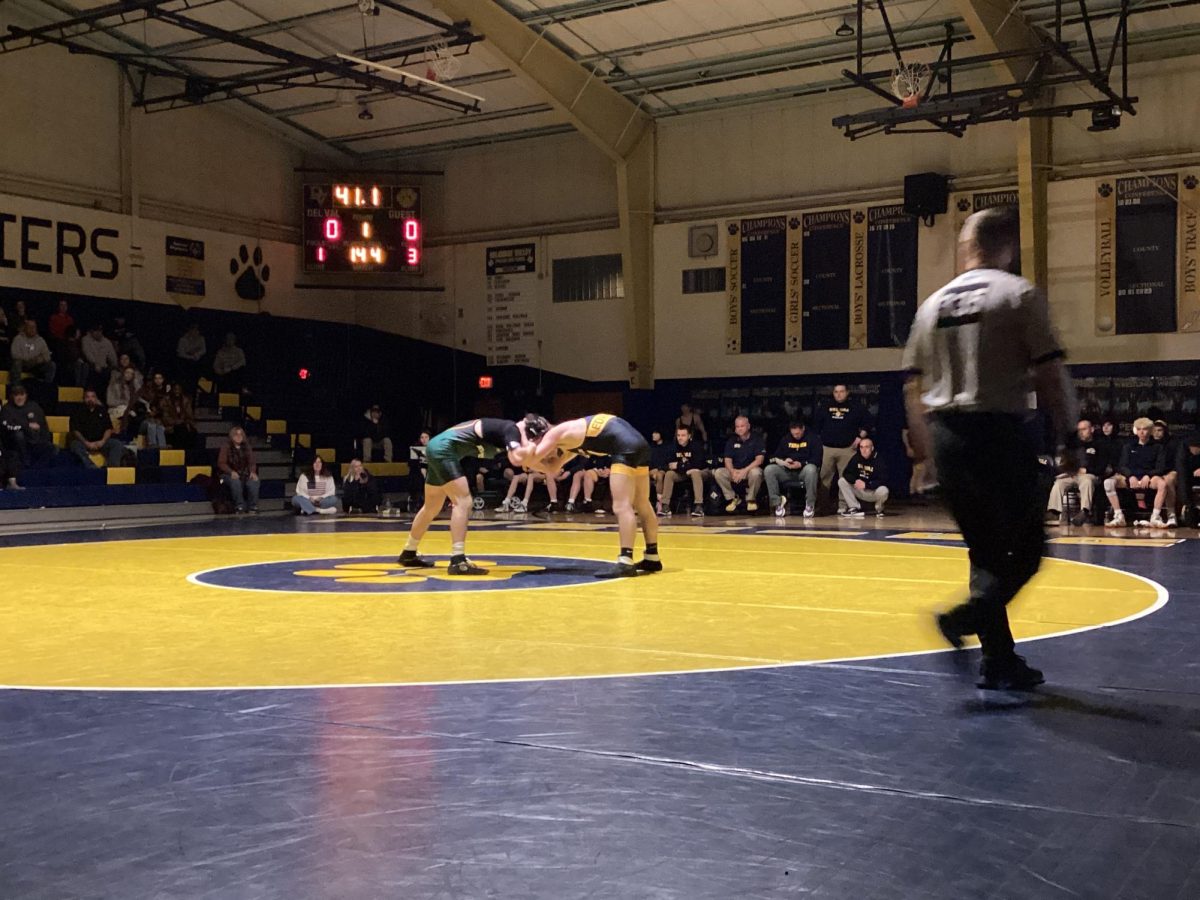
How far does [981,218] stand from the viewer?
441cm

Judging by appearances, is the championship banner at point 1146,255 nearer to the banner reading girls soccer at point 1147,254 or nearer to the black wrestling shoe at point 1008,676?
the banner reading girls soccer at point 1147,254

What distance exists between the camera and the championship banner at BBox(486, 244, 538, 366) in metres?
23.1

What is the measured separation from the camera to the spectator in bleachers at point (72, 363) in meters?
18.7

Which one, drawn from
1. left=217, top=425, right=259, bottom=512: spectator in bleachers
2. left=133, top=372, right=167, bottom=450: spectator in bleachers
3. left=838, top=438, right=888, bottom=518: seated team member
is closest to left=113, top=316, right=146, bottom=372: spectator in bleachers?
left=133, top=372, right=167, bottom=450: spectator in bleachers

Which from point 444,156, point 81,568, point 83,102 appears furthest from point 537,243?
point 81,568

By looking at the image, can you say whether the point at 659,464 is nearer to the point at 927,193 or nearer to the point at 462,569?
the point at 927,193

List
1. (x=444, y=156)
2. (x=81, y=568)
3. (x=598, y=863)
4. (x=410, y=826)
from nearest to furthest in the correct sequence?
(x=598, y=863), (x=410, y=826), (x=81, y=568), (x=444, y=156)

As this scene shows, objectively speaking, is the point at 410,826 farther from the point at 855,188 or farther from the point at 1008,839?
the point at 855,188

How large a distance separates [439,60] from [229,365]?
6821 millimetres

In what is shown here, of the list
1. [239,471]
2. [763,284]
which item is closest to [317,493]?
[239,471]

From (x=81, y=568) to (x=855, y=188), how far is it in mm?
13826

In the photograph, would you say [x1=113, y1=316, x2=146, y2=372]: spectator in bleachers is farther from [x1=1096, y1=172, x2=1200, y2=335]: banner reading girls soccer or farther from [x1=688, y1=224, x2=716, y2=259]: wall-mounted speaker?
[x1=1096, y1=172, x2=1200, y2=335]: banner reading girls soccer

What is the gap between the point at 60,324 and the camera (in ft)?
62.6

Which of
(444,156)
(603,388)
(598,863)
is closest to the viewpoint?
(598,863)
